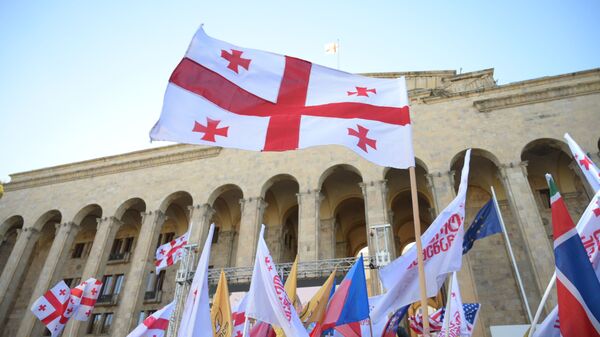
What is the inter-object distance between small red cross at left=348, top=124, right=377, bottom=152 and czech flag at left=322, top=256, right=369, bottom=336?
8.49ft

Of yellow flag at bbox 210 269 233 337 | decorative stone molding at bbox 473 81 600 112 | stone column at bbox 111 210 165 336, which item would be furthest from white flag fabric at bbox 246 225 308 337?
decorative stone molding at bbox 473 81 600 112

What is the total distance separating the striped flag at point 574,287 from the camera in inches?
140

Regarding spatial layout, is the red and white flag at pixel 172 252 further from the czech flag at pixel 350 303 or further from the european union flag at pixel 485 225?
the european union flag at pixel 485 225

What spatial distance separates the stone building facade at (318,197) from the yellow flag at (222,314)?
9.04m

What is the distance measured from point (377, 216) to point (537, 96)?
9.92 meters

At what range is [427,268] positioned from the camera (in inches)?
231

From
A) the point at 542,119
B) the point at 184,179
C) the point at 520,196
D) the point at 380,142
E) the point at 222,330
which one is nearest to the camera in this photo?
the point at 380,142

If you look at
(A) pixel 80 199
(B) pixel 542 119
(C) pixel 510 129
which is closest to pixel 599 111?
(B) pixel 542 119

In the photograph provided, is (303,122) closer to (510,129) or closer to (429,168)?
(429,168)

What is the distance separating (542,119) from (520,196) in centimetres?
425

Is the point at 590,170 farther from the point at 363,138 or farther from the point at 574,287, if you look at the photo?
the point at 363,138

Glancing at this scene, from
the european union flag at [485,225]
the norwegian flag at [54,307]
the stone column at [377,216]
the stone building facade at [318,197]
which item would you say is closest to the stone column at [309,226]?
the stone building facade at [318,197]

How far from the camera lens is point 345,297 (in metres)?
7.09

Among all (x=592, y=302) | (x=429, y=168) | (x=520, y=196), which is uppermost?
(x=429, y=168)
